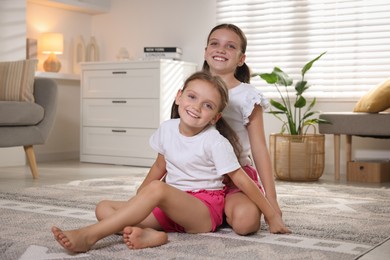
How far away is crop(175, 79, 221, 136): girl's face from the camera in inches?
74.7

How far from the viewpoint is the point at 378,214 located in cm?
254

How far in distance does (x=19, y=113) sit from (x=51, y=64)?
154 centimetres

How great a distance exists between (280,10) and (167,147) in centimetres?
297

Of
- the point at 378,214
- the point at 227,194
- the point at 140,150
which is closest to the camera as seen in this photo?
the point at 227,194

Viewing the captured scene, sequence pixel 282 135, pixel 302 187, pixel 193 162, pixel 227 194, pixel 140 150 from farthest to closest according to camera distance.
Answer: pixel 140 150 → pixel 282 135 → pixel 302 187 → pixel 227 194 → pixel 193 162

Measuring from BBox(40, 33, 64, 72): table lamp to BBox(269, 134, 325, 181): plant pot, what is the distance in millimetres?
2065

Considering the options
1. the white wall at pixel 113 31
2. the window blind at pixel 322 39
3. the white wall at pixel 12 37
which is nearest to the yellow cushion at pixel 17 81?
the white wall at pixel 12 37

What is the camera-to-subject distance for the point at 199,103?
1.90 meters

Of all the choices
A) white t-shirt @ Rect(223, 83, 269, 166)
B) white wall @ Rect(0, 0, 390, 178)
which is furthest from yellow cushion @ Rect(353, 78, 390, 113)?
white t-shirt @ Rect(223, 83, 269, 166)

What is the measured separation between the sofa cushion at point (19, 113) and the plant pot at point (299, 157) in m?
1.57

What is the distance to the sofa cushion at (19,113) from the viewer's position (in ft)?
11.5

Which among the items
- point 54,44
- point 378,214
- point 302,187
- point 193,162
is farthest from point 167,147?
point 54,44

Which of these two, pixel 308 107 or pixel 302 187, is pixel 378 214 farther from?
pixel 308 107

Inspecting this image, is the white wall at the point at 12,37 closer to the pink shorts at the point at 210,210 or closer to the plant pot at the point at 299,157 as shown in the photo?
the plant pot at the point at 299,157
